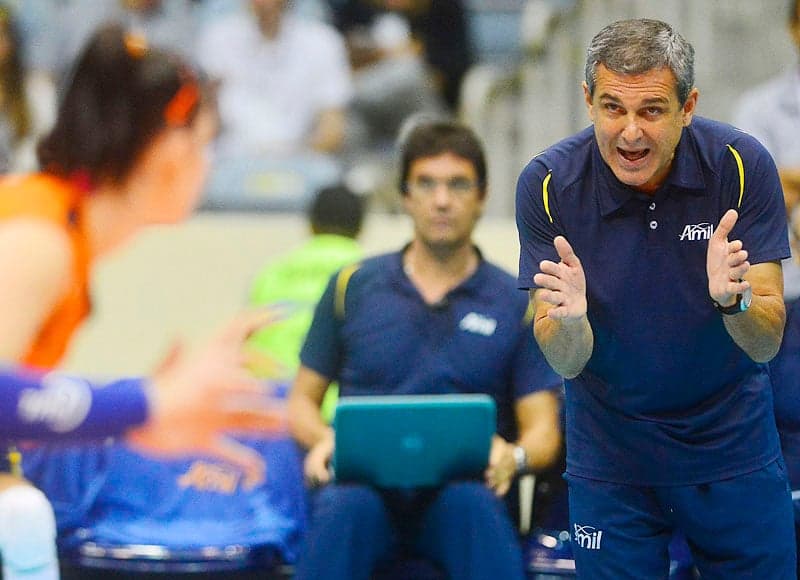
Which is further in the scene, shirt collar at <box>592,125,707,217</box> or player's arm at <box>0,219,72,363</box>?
shirt collar at <box>592,125,707,217</box>

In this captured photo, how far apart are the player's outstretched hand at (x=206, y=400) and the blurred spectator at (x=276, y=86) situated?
4.60 metres

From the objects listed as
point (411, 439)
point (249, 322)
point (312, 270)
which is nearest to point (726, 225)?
point (249, 322)

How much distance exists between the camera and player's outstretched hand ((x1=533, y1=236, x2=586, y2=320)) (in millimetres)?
2422

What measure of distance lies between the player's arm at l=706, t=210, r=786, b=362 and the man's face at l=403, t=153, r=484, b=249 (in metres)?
1.32

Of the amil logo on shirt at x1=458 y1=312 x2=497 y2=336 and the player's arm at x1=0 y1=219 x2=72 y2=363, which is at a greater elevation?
the player's arm at x1=0 y1=219 x2=72 y2=363

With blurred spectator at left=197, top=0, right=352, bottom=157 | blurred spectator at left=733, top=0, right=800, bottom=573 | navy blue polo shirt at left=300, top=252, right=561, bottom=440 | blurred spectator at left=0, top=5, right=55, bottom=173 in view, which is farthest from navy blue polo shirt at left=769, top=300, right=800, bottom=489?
blurred spectator at left=0, top=5, right=55, bottom=173

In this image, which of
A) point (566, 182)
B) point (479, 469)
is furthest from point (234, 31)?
point (566, 182)

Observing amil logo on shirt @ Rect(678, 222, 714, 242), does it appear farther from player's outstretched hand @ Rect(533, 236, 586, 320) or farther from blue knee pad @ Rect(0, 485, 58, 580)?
blue knee pad @ Rect(0, 485, 58, 580)

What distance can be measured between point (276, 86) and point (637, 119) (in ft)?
14.1

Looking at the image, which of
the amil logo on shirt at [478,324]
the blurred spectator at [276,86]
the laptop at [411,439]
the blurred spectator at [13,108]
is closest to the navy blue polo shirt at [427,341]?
the amil logo on shirt at [478,324]

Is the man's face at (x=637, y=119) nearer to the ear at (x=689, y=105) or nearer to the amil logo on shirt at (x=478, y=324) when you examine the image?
the ear at (x=689, y=105)

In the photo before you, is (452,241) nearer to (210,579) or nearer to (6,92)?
(210,579)

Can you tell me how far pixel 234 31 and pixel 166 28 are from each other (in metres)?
0.46

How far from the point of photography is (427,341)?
3.71m
